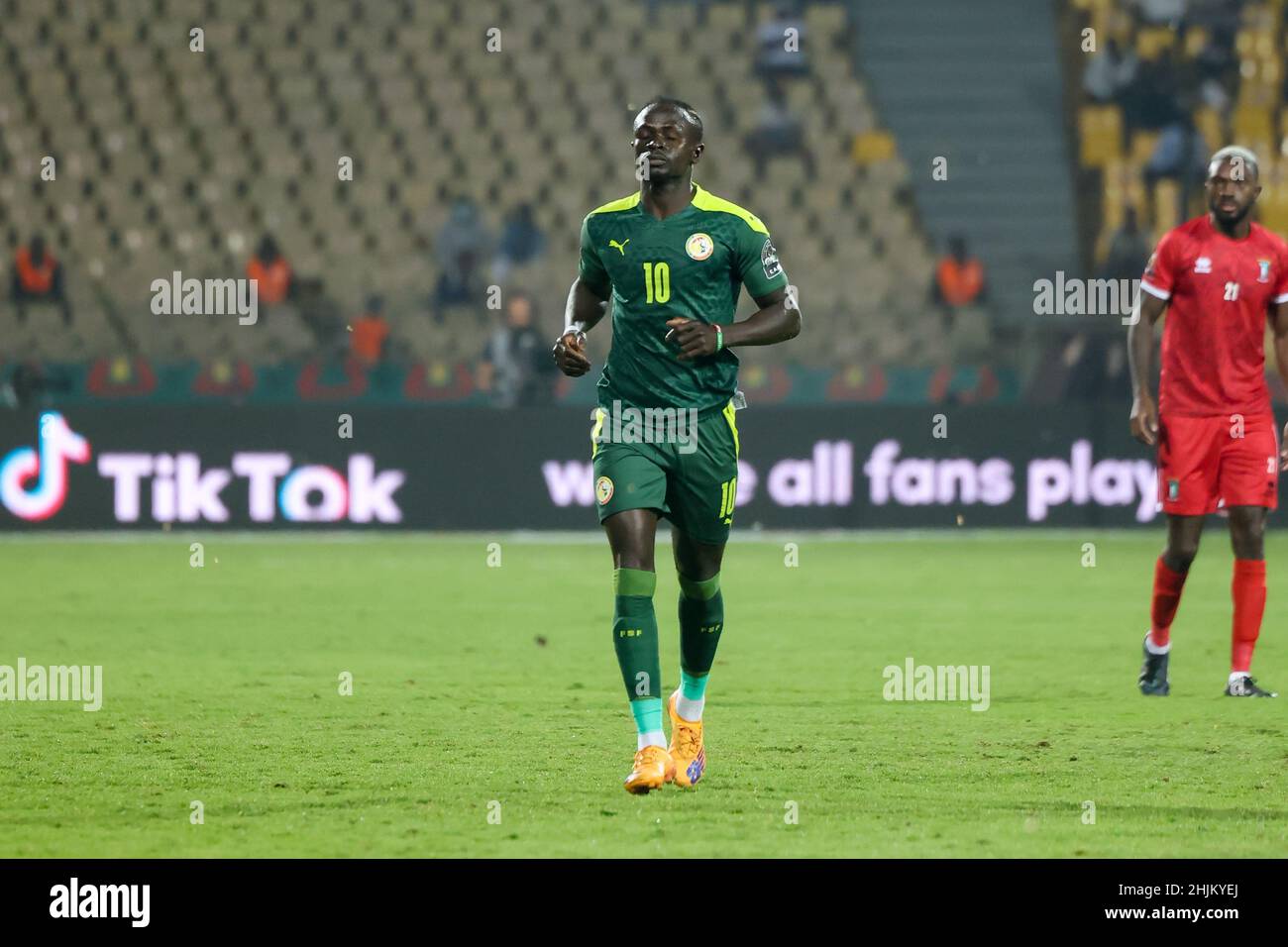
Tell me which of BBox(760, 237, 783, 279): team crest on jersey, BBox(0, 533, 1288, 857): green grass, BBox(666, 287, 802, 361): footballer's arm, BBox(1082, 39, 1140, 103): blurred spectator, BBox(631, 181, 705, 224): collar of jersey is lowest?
BBox(0, 533, 1288, 857): green grass

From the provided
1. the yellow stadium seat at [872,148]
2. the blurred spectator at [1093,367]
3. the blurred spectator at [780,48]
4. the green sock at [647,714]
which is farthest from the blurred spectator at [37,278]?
the green sock at [647,714]

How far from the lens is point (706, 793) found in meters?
6.20

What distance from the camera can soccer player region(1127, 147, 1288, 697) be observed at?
8.38 metres

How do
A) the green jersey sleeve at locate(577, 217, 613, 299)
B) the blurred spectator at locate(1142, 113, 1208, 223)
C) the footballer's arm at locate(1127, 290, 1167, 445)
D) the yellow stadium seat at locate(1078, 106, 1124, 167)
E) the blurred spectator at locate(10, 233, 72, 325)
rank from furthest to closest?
1. the yellow stadium seat at locate(1078, 106, 1124, 167)
2. the blurred spectator at locate(1142, 113, 1208, 223)
3. the blurred spectator at locate(10, 233, 72, 325)
4. the footballer's arm at locate(1127, 290, 1167, 445)
5. the green jersey sleeve at locate(577, 217, 613, 299)

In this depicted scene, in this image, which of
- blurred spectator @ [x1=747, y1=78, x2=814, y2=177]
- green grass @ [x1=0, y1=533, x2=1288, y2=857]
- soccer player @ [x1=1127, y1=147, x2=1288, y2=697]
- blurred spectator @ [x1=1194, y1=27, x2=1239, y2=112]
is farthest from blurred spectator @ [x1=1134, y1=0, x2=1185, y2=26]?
soccer player @ [x1=1127, y1=147, x2=1288, y2=697]

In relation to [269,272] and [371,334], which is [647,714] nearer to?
[371,334]

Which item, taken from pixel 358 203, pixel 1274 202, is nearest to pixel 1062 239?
pixel 1274 202

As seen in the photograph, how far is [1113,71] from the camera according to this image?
21625mm

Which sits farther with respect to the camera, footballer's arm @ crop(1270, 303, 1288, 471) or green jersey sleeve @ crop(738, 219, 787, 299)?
footballer's arm @ crop(1270, 303, 1288, 471)

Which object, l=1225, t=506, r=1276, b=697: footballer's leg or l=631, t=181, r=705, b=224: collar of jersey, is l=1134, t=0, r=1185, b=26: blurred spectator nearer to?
l=1225, t=506, r=1276, b=697: footballer's leg

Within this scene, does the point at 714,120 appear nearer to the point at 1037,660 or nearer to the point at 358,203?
the point at 358,203

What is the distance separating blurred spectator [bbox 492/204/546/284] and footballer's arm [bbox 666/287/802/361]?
13016 mm

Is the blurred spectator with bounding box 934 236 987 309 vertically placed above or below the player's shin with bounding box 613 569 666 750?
above

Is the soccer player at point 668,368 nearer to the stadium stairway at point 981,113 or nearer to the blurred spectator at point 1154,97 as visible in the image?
the stadium stairway at point 981,113
